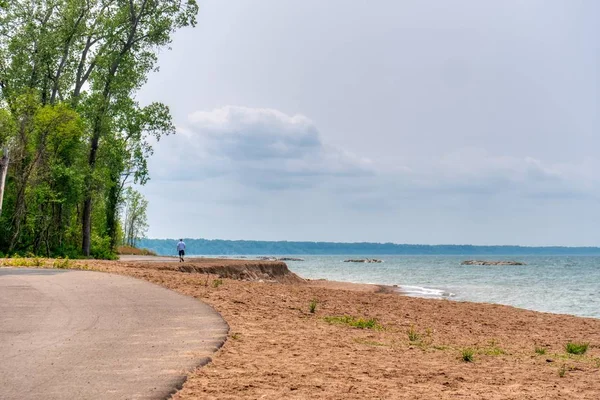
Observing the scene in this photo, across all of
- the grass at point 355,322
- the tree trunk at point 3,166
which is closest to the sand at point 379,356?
the grass at point 355,322

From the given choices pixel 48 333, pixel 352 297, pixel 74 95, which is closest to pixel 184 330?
pixel 48 333

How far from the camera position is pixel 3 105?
155ft

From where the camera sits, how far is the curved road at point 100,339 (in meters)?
8.57

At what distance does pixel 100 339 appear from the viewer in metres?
12.1

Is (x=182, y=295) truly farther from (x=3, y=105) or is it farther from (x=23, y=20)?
(x=23, y=20)

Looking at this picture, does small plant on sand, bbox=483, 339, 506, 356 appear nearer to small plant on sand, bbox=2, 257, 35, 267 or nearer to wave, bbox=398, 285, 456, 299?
small plant on sand, bbox=2, 257, 35, 267

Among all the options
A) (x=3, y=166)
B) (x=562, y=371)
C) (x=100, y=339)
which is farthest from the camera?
(x=3, y=166)

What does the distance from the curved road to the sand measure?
1.81 ft

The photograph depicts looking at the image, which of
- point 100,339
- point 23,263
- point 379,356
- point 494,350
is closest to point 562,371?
point 494,350

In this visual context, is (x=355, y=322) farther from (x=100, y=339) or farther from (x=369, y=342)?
(x=100, y=339)

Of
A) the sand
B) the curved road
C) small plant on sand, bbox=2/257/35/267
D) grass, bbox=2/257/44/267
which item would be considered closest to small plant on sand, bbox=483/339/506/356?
the sand

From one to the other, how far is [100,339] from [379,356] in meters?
5.43

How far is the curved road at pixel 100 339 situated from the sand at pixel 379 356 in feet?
1.81

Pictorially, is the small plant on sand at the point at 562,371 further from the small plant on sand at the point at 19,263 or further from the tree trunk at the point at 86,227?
the tree trunk at the point at 86,227
